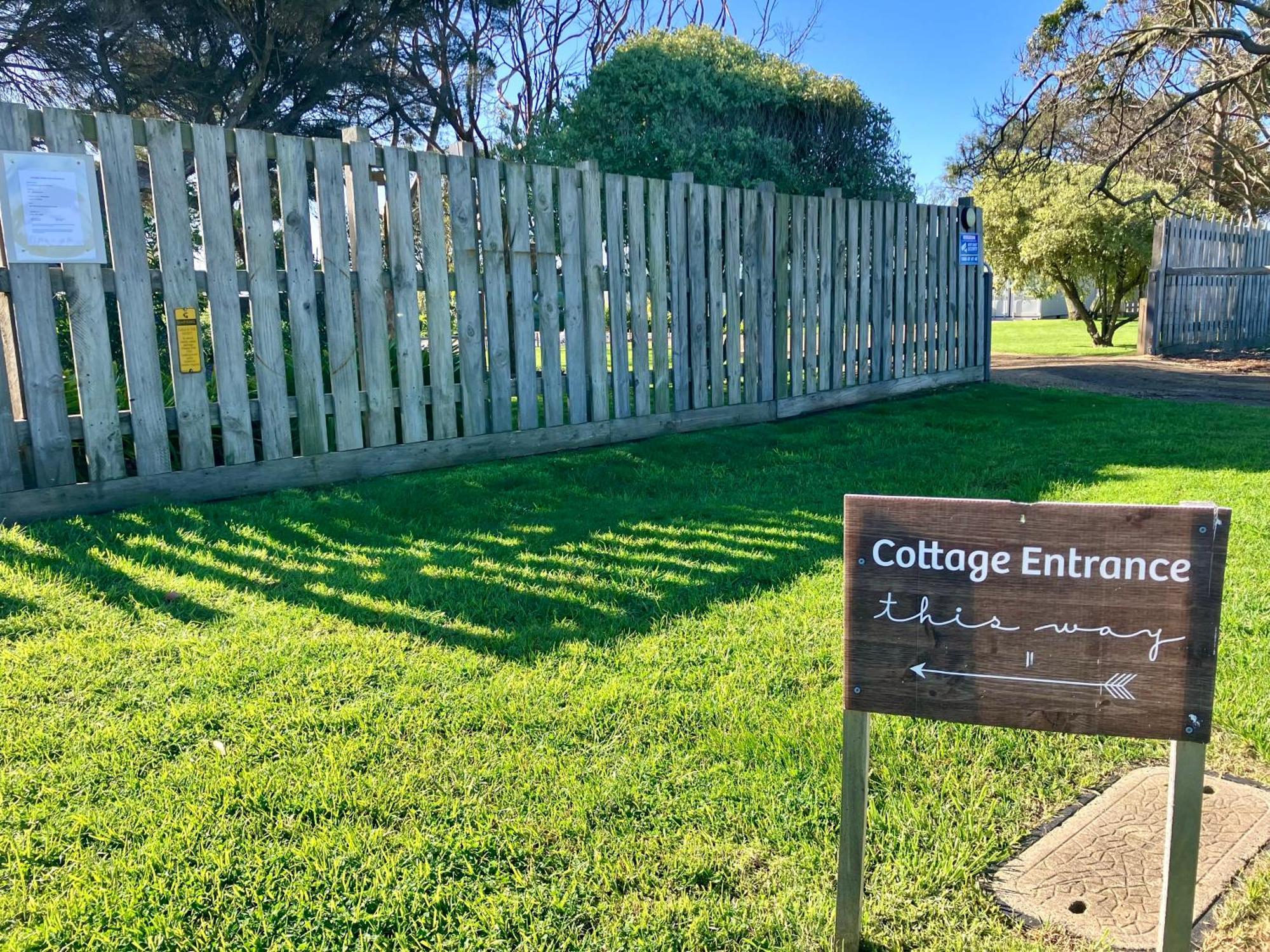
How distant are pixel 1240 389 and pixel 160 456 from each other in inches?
448

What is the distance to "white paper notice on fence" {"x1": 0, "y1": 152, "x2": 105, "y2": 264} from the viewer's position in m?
4.93

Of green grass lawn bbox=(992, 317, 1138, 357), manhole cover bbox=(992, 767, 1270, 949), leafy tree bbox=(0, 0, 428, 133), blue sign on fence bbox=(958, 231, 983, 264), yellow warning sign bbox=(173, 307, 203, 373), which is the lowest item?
manhole cover bbox=(992, 767, 1270, 949)

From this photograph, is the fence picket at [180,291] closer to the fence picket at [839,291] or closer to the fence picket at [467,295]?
the fence picket at [467,295]

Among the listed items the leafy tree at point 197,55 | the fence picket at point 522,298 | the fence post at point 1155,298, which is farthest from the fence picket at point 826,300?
the fence post at point 1155,298

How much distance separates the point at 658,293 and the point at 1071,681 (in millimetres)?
6168

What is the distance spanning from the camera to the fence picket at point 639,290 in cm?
759

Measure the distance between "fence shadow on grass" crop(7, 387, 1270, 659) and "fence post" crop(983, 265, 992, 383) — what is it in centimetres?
384

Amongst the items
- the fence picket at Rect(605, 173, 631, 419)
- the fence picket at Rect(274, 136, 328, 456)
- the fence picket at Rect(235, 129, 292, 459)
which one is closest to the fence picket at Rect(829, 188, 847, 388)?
the fence picket at Rect(605, 173, 631, 419)

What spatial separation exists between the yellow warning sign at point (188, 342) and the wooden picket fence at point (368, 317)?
0.01m

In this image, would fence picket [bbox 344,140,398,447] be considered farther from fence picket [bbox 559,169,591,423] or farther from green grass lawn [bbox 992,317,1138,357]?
green grass lawn [bbox 992,317,1138,357]

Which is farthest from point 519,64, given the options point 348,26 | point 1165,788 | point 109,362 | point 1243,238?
point 1165,788

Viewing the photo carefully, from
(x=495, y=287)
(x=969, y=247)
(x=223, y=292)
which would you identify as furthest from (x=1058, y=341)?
(x=223, y=292)

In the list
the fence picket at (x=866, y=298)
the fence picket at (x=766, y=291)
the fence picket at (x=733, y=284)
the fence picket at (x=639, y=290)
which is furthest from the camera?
the fence picket at (x=866, y=298)

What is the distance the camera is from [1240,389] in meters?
11.3
